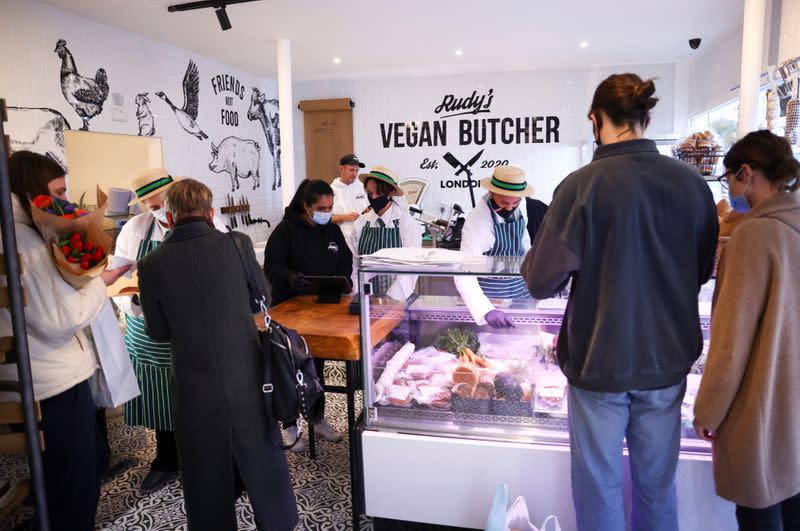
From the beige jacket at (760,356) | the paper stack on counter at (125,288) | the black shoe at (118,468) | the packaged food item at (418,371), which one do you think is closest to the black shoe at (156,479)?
the black shoe at (118,468)

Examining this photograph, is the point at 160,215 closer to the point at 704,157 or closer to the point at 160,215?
the point at 160,215

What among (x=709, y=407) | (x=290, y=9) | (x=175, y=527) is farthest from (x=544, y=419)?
(x=290, y=9)

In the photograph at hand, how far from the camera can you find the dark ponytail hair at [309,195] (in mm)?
3617

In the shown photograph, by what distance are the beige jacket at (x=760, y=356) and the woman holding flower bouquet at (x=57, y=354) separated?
211 centimetres

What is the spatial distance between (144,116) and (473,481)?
534cm

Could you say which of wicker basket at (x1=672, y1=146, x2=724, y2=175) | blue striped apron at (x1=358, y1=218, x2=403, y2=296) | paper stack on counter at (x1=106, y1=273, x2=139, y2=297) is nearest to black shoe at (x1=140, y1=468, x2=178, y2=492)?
paper stack on counter at (x1=106, y1=273, x2=139, y2=297)

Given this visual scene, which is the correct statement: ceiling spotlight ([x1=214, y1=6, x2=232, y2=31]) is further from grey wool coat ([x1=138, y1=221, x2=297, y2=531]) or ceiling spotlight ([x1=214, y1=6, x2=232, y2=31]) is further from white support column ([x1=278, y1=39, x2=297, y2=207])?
grey wool coat ([x1=138, y1=221, x2=297, y2=531])

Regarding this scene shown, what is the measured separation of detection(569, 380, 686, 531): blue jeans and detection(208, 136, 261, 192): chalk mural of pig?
6393 millimetres

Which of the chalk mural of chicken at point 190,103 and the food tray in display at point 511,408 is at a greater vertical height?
the chalk mural of chicken at point 190,103

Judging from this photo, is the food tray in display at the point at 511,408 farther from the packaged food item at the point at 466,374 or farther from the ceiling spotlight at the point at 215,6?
the ceiling spotlight at the point at 215,6

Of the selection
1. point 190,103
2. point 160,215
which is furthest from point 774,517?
point 190,103

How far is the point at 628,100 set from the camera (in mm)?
1624

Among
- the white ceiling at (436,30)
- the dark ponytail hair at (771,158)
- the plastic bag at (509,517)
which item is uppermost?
the white ceiling at (436,30)

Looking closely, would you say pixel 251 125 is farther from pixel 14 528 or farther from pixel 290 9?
pixel 14 528
